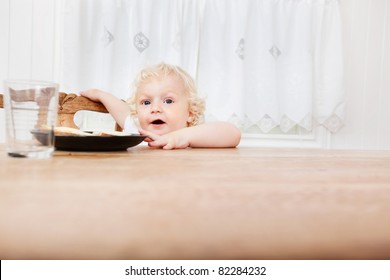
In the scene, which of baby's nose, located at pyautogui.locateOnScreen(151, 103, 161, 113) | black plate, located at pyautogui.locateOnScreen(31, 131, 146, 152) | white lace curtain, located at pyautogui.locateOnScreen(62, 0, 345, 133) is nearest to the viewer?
black plate, located at pyautogui.locateOnScreen(31, 131, 146, 152)

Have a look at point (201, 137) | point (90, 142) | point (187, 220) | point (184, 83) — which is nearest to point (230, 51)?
point (184, 83)

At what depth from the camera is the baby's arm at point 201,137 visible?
0.96 m

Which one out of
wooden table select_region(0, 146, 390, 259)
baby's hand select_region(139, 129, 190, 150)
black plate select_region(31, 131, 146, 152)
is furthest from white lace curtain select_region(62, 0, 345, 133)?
wooden table select_region(0, 146, 390, 259)

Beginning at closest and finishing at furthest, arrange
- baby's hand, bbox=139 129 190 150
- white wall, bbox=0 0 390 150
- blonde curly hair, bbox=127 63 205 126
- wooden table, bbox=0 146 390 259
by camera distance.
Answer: wooden table, bbox=0 146 390 259
baby's hand, bbox=139 129 190 150
blonde curly hair, bbox=127 63 205 126
white wall, bbox=0 0 390 150

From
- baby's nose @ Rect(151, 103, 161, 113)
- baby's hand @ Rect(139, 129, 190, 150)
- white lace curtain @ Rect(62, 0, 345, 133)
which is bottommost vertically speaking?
baby's hand @ Rect(139, 129, 190, 150)

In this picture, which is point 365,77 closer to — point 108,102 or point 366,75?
point 366,75

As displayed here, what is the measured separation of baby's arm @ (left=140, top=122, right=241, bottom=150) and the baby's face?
0.36 m

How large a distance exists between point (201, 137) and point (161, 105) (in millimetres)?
479

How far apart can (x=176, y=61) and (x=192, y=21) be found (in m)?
0.27

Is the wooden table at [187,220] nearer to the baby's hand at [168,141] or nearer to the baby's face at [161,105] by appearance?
the baby's hand at [168,141]

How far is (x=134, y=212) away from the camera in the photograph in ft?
0.82

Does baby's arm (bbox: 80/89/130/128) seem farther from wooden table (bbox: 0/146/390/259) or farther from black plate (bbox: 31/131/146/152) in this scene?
wooden table (bbox: 0/146/390/259)

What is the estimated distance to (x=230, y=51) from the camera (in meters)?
2.28

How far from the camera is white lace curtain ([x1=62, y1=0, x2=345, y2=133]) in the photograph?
219 cm
